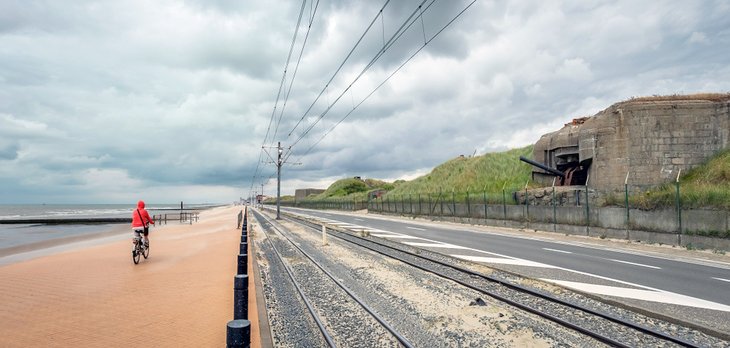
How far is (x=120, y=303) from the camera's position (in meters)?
8.53

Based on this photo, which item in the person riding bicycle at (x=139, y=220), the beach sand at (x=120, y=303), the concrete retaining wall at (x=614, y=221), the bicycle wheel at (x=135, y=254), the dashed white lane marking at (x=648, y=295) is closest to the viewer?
the beach sand at (x=120, y=303)

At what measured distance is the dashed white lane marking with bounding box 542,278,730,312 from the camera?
794 centimetres

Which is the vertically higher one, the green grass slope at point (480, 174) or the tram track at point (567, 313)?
the green grass slope at point (480, 174)

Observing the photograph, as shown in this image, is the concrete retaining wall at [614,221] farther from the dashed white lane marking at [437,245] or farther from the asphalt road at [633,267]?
the dashed white lane marking at [437,245]

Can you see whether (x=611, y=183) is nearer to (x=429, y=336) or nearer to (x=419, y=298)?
(x=419, y=298)

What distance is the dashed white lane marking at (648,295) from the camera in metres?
7.94

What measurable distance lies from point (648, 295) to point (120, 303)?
1110 centimetres

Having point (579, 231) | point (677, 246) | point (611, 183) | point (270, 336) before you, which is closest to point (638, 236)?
point (677, 246)

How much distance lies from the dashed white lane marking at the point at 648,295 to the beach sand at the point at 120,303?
290 inches

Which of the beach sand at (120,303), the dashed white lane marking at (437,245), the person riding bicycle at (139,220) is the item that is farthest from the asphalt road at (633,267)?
the person riding bicycle at (139,220)

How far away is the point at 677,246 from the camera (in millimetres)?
17109

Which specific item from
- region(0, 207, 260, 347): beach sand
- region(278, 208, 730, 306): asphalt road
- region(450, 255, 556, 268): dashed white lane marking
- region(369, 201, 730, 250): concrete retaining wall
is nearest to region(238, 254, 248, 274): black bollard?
region(0, 207, 260, 347): beach sand

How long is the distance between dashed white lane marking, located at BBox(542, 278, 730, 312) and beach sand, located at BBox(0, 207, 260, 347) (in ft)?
24.1

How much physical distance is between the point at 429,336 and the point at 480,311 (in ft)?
6.03
